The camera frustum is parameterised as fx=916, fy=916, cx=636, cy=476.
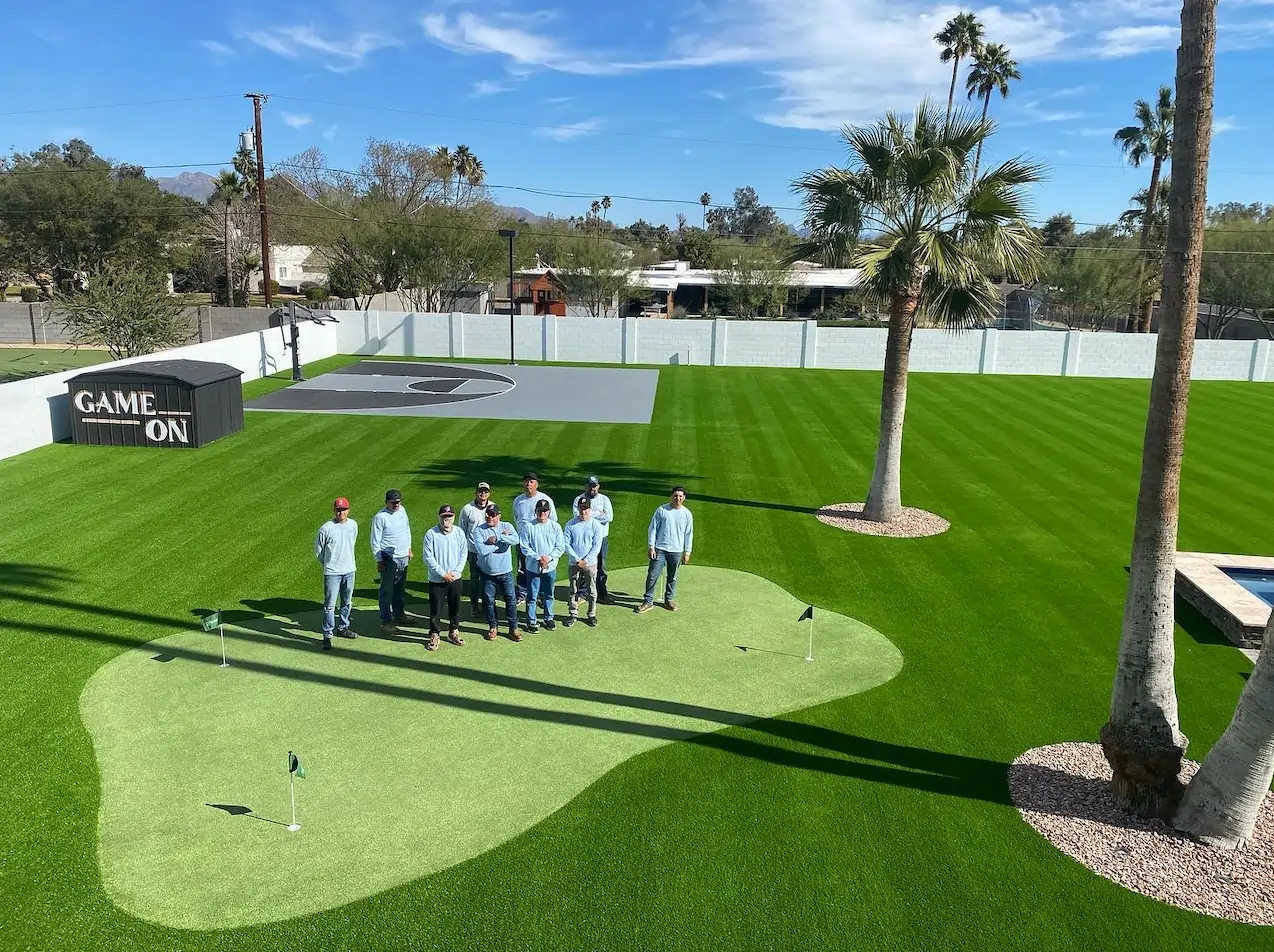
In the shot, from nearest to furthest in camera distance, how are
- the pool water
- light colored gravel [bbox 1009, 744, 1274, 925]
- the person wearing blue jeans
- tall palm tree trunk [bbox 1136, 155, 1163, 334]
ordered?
light colored gravel [bbox 1009, 744, 1274, 925] → the person wearing blue jeans → the pool water → tall palm tree trunk [bbox 1136, 155, 1163, 334]

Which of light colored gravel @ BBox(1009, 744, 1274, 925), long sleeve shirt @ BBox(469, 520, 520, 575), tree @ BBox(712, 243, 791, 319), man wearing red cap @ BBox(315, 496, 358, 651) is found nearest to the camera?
light colored gravel @ BBox(1009, 744, 1274, 925)

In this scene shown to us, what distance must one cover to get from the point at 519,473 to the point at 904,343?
26.2 feet

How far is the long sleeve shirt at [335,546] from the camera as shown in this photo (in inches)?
409

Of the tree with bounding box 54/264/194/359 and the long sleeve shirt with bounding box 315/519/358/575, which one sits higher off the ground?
the tree with bounding box 54/264/194/359

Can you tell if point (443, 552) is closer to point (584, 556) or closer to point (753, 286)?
point (584, 556)

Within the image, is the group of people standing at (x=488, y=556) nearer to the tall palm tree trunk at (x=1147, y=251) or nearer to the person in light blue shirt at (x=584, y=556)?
the person in light blue shirt at (x=584, y=556)

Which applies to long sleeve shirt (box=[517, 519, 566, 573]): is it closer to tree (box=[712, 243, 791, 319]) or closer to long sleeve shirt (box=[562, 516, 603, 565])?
long sleeve shirt (box=[562, 516, 603, 565])

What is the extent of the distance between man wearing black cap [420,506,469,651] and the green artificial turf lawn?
2.57 metres

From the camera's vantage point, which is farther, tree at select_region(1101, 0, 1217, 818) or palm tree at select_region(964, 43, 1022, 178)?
palm tree at select_region(964, 43, 1022, 178)

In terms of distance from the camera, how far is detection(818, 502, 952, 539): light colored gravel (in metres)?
15.4

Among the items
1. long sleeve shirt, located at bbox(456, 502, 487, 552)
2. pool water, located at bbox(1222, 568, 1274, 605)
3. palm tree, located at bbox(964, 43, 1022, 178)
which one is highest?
palm tree, located at bbox(964, 43, 1022, 178)

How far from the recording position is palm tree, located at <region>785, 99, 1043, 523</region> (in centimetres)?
1389

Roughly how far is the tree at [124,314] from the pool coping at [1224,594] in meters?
27.7

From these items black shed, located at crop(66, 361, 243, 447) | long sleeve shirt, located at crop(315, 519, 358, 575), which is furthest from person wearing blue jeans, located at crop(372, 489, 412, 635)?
black shed, located at crop(66, 361, 243, 447)
